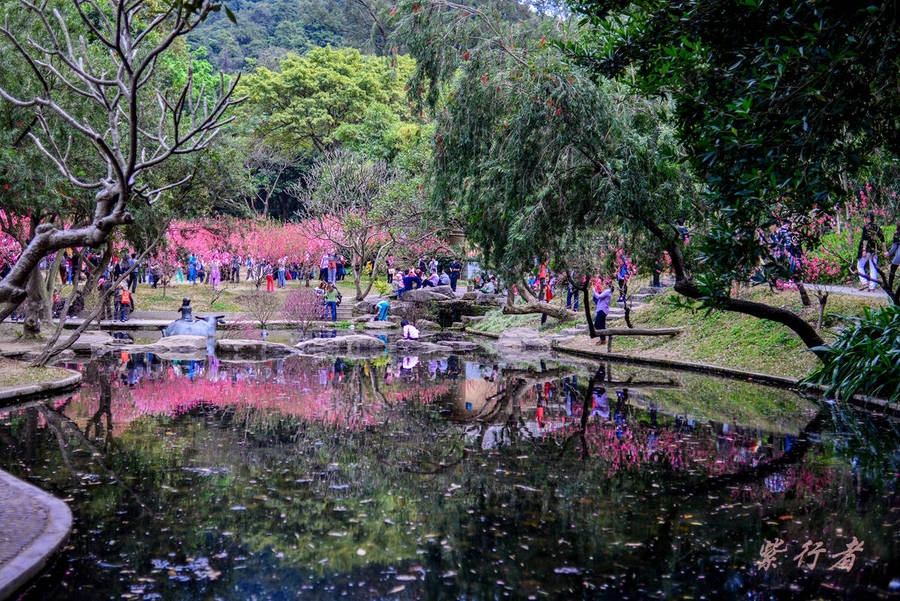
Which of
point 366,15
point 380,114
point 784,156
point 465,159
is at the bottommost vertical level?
point 784,156

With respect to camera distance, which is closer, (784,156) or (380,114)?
(784,156)

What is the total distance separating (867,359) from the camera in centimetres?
894

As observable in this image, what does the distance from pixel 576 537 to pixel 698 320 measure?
18.7 metres

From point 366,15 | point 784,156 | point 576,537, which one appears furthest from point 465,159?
point 366,15

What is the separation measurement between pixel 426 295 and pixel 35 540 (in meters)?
31.3

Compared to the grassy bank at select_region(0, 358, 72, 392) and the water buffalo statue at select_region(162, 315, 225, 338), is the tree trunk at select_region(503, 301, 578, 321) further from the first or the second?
the grassy bank at select_region(0, 358, 72, 392)

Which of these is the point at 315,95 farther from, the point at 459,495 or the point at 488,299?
the point at 459,495

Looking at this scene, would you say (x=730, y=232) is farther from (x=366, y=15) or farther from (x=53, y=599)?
(x=366, y=15)

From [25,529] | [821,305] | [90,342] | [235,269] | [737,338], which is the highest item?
[821,305]

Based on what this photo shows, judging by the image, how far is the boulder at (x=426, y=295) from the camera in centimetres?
3663

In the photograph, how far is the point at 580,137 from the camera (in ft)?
50.9

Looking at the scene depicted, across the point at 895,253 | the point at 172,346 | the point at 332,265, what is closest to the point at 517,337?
the point at 172,346

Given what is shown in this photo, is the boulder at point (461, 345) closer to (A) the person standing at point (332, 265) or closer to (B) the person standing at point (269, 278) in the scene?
(A) the person standing at point (332, 265)

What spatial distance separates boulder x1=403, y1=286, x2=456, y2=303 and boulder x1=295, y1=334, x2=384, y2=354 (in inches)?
419
